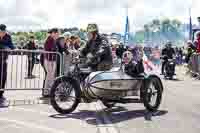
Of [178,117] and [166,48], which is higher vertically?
[166,48]

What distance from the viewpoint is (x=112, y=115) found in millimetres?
9875

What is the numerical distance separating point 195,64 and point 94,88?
43.7 feet

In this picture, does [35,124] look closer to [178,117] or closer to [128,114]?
[128,114]

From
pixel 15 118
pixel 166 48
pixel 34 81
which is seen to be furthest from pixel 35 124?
pixel 166 48

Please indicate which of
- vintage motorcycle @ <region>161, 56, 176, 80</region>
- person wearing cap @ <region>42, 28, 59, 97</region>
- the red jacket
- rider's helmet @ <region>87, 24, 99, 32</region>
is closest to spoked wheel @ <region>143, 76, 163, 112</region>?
rider's helmet @ <region>87, 24, 99, 32</region>

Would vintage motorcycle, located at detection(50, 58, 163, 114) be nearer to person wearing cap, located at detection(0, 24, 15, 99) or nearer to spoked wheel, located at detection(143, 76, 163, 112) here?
spoked wheel, located at detection(143, 76, 163, 112)

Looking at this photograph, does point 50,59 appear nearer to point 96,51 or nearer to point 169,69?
point 96,51


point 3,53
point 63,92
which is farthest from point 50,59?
point 63,92

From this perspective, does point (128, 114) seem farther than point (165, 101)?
No

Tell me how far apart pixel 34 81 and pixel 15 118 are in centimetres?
617

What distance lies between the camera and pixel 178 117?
9.61 meters

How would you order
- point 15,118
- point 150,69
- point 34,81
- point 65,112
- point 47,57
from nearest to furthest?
1. point 15,118
2. point 65,112
3. point 150,69
4. point 47,57
5. point 34,81

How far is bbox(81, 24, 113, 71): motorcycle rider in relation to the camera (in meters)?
9.84

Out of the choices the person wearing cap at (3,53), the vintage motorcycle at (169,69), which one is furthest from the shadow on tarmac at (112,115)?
the vintage motorcycle at (169,69)
